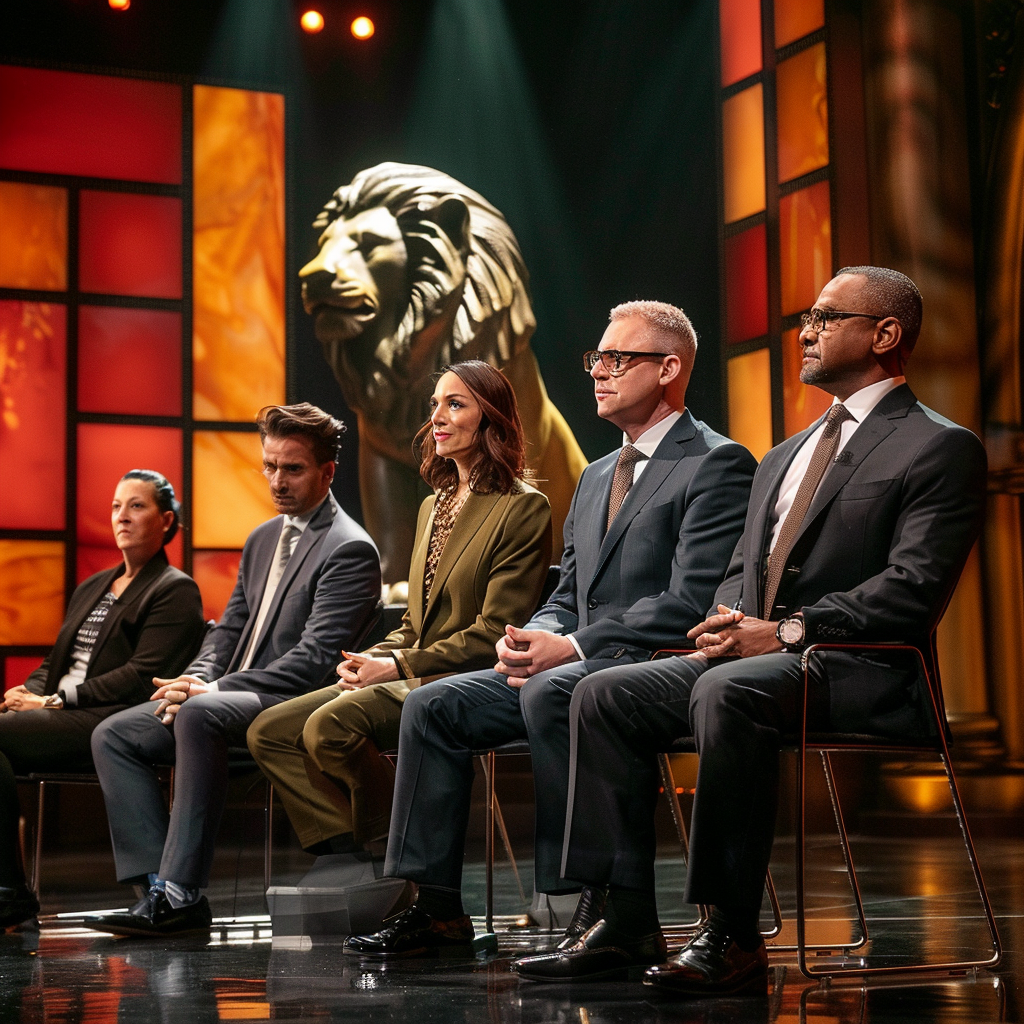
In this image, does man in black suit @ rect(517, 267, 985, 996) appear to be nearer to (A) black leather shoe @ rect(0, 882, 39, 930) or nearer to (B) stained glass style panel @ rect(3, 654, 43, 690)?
(A) black leather shoe @ rect(0, 882, 39, 930)

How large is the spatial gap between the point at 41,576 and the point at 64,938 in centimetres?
316

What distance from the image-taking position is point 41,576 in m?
6.00

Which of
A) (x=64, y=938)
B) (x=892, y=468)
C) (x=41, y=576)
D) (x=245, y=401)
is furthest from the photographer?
(x=245, y=401)

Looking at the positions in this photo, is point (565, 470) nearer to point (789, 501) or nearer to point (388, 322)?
point (388, 322)

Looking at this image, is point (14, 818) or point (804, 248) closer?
point (14, 818)

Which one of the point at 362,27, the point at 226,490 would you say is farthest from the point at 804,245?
the point at 226,490

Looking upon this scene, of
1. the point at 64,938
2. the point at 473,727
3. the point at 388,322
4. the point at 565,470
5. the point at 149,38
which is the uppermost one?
the point at 149,38

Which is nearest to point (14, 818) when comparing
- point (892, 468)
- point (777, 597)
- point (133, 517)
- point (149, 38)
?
point (133, 517)

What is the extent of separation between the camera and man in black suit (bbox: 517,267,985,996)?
2.15m

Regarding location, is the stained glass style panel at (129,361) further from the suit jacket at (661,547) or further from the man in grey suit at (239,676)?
the suit jacket at (661,547)

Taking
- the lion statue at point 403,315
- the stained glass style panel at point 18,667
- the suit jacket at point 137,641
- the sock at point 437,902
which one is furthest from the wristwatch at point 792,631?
the stained glass style panel at point 18,667

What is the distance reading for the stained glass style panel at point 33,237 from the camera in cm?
610

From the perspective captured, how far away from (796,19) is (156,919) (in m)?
4.95

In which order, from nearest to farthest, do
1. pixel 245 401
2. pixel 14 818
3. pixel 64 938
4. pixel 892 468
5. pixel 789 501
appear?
pixel 892 468 < pixel 789 501 < pixel 64 938 < pixel 14 818 < pixel 245 401
